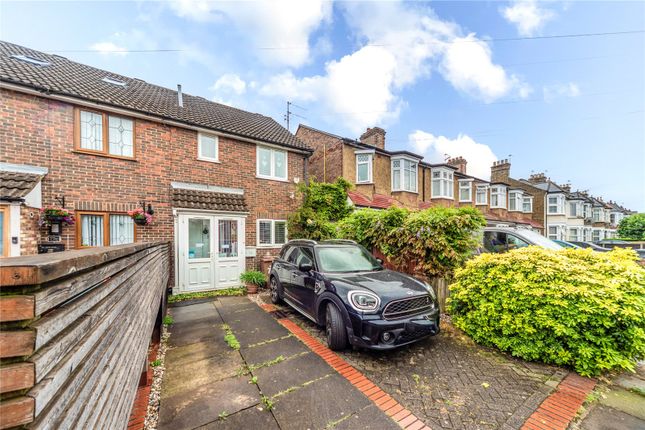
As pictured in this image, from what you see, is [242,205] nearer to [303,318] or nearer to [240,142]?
[240,142]

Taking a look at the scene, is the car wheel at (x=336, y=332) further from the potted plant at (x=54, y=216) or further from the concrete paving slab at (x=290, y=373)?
the potted plant at (x=54, y=216)

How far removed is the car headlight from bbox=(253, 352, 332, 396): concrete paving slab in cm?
95

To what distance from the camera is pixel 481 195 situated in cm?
2173

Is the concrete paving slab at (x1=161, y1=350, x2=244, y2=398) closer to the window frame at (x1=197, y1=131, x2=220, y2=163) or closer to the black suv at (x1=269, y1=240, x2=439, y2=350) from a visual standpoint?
the black suv at (x1=269, y1=240, x2=439, y2=350)

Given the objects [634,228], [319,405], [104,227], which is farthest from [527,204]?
[104,227]

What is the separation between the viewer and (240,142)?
9203 millimetres

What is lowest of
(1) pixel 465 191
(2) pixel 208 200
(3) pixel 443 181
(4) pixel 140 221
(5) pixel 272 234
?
(5) pixel 272 234

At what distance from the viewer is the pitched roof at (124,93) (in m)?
6.47

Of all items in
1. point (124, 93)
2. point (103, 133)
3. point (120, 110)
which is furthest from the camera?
point (124, 93)

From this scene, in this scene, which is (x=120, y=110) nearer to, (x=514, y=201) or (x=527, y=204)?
(x=514, y=201)

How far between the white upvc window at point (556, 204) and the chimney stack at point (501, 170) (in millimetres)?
5298

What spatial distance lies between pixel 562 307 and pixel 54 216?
33.1 ft

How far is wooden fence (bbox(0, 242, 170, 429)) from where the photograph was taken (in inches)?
27.5

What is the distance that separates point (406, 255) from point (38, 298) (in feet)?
19.6
